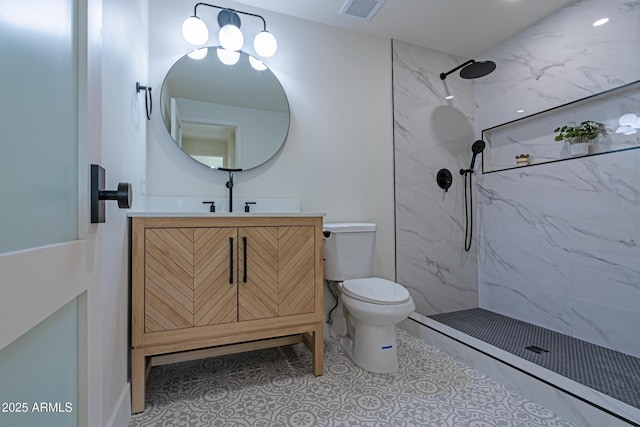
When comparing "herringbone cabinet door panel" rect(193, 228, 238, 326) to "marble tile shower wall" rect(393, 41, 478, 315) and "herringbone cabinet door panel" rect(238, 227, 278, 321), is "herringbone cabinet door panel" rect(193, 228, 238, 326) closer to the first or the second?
"herringbone cabinet door panel" rect(238, 227, 278, 321)

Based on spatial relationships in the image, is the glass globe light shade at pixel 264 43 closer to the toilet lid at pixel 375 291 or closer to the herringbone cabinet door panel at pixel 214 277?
the herringbone cabinet door panel at pixel 214 277

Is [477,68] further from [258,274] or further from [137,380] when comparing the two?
[137,380]

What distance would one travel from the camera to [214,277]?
1466 mm

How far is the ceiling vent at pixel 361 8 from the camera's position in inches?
79.4

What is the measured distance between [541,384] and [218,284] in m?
1.60

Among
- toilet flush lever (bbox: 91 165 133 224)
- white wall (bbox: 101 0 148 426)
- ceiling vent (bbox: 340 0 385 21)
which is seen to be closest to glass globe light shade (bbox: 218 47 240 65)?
white wall (bbox: 101 0 148 426)

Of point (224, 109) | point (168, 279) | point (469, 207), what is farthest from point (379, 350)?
point (224, 109)

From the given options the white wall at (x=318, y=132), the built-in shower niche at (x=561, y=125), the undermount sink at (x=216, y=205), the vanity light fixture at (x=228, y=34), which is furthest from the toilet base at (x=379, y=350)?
the vanity light fixture at (x=228, y=34)

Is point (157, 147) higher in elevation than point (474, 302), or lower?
higher

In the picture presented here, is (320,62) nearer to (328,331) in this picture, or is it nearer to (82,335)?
(328,331)

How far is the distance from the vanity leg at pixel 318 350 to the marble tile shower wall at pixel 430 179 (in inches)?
39.2

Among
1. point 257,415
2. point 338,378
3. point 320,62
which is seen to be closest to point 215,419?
point 257,415

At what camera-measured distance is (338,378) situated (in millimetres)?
1660

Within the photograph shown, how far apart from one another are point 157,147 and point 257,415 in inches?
61.5
